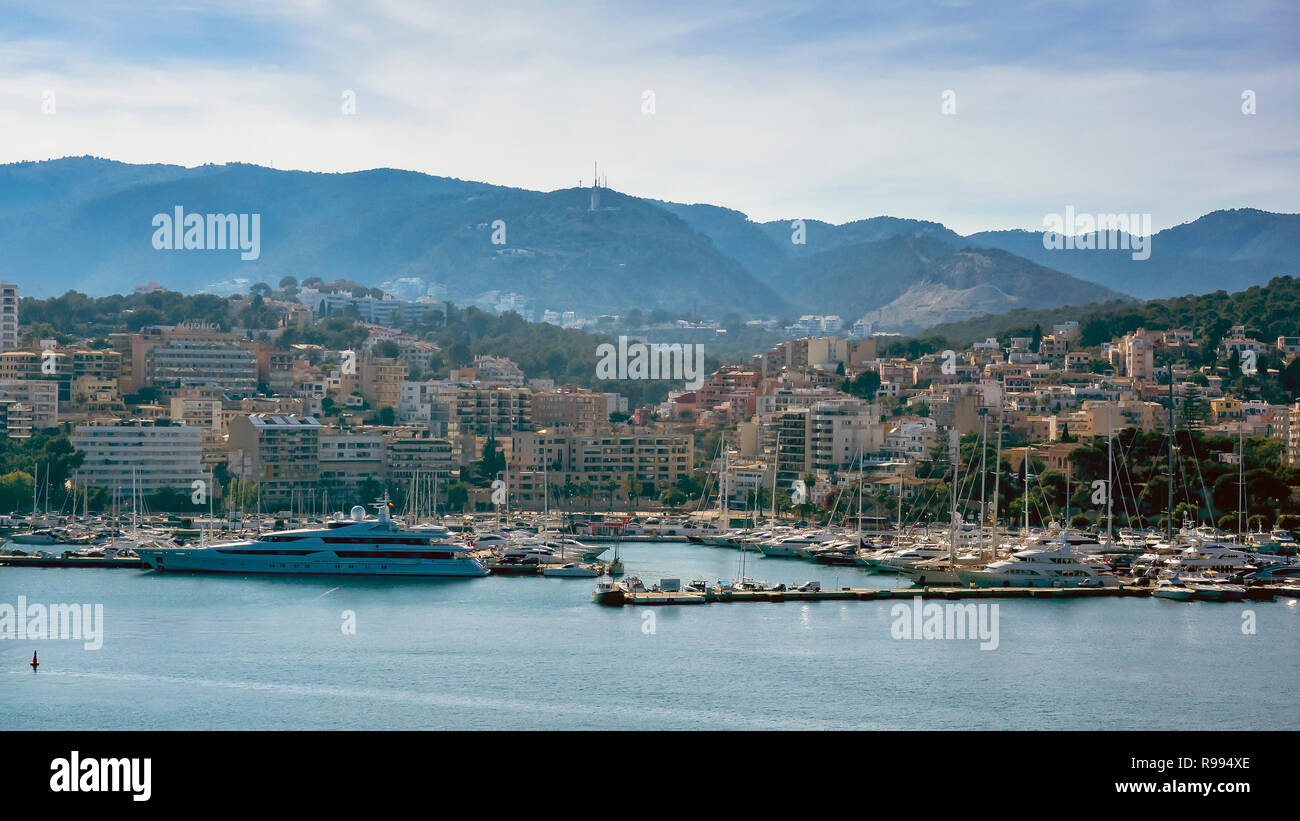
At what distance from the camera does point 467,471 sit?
4844 cm

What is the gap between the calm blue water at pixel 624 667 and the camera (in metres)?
16.6

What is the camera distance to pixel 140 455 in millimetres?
43344

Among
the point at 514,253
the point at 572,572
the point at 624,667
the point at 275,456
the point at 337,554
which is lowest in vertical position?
the point at 624,667

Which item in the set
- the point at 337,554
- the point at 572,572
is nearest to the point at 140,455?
the point at 337,554

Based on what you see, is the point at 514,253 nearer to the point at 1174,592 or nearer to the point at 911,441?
the point at 911,441

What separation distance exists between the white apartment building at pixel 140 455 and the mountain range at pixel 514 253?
106 m

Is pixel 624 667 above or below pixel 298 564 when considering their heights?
below

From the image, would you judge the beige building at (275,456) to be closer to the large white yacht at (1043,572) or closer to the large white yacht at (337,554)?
the large white yacht at (337,554)

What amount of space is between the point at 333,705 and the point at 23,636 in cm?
585

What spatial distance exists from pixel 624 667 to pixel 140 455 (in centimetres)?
2718

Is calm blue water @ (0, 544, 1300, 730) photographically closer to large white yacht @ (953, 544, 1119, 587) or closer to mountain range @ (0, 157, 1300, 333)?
large white yacht @ (953, 544, 1119, 587)
